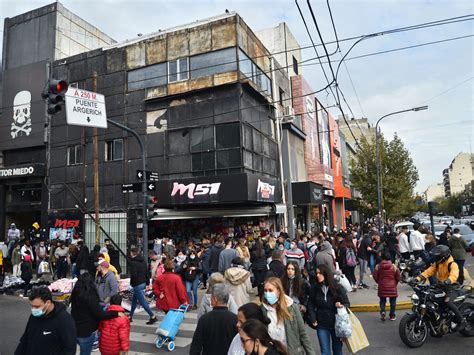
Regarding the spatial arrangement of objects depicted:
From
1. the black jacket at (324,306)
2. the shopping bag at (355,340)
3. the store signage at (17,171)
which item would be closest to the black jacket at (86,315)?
the black jacket at (324,306)

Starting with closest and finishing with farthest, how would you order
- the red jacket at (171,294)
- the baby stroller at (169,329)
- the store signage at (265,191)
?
the baby stroller at (169,329) < the red jacket at (171,294) < the store signage at (265,191)

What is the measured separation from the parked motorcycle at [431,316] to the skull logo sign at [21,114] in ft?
73.5

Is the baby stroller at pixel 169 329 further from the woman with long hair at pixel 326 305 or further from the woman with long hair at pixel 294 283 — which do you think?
the woman with long hair at pixel 326 305

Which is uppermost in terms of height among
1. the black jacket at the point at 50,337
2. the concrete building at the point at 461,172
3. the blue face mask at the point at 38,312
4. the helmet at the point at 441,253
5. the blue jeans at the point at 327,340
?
the concrete building at the point at 461,172

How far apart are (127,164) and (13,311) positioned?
33.2 ft

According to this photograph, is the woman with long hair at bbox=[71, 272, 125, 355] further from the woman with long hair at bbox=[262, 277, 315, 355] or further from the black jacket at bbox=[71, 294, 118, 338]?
the woman with long hair at bbox=[262, 277, 315, 355]

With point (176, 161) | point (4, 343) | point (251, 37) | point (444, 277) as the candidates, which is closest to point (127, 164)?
point (176, 161)

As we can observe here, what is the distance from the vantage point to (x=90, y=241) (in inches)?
800

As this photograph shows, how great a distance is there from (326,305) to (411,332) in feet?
8.07

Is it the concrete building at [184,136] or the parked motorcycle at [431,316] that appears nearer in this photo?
the parked motorcycle at [431,316]

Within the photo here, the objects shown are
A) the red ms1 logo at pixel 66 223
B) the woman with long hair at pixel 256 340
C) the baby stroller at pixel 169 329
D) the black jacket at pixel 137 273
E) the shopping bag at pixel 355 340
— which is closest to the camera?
the woman with long hair at pixel 256 340

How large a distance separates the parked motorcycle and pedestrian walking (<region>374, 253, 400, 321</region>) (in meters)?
1.17

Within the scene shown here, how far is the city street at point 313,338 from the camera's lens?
6.41 metres

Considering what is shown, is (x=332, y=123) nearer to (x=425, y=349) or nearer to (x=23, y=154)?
(x=23, y=154)
